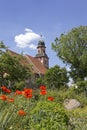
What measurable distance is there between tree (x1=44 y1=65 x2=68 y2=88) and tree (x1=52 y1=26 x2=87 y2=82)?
5.34 feet

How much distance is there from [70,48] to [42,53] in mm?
59847

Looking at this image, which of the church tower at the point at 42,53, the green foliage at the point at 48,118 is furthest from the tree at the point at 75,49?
the church tower at the point at 42,53

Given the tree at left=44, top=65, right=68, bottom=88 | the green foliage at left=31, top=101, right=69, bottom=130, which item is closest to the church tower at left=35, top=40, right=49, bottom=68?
the tree at left=44, top=65, right=68, bottom=88

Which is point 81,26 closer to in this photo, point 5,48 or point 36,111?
point 5,48

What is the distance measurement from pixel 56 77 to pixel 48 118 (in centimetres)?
4773

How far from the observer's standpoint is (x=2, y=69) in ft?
115

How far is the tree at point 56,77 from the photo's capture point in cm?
5494

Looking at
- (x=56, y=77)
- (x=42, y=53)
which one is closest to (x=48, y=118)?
(x=56, y=77)

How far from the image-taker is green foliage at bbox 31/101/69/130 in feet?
25.0

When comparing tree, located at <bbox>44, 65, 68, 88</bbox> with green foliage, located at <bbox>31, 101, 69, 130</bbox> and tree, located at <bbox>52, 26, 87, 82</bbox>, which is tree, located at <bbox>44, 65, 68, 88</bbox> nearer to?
tree, located at <bbox>52, 26, 87, 82</bbox>

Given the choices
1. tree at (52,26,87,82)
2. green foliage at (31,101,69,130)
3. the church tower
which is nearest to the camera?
green foliage at (31,101,69,130)

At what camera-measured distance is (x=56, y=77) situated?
182ft

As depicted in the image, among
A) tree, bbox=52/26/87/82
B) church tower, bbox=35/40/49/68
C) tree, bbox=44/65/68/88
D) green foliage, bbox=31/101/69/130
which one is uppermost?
church tower, bbox=35/40/49/68

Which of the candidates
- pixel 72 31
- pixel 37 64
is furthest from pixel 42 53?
pixel 72 31
